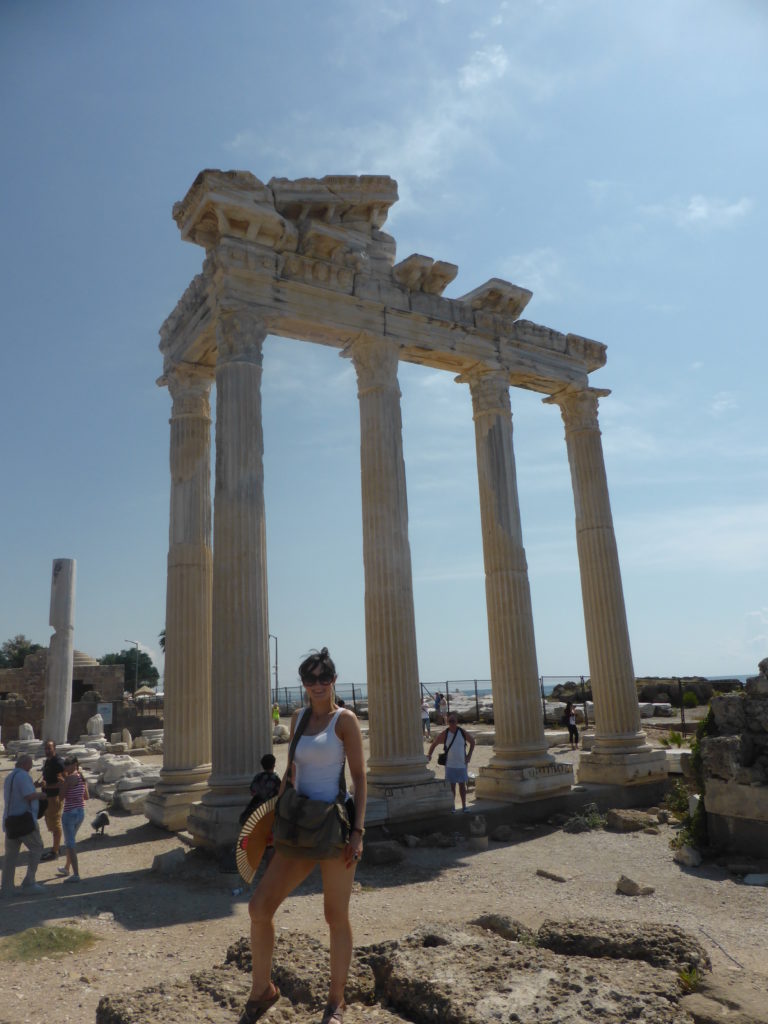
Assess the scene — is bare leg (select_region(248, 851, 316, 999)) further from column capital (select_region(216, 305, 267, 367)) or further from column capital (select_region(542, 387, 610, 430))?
column capital (select_region(542, 387, 610, 430))

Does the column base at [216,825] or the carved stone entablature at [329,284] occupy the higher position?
the carved stone entablature at [329,284]

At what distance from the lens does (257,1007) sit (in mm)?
4008

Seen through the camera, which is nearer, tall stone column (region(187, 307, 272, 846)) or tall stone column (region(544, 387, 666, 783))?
tall stone column (region(187, 307, 272, 846))

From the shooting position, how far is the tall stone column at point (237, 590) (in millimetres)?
9984

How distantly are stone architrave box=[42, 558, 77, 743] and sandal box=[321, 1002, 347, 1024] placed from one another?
88.2 feet

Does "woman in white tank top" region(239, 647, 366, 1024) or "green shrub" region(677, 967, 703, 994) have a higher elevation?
"woman in white tank top" region(239, 647, 366, 1024)

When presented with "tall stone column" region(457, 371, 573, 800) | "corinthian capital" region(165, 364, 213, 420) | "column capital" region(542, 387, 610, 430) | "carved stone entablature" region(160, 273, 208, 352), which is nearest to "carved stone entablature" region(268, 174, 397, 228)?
"carved stone entablature" region(160, 273, 208, 352)

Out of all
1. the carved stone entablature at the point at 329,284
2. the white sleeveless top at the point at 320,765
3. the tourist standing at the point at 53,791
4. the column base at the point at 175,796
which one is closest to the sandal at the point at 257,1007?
the white sleeveless top at the point at 320,765

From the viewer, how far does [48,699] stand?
2775 centimetres

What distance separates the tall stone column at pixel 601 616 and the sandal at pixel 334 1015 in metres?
11.0

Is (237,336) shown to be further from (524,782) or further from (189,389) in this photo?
(524,782)

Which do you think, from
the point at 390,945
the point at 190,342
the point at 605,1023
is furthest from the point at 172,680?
the point at 605,1023

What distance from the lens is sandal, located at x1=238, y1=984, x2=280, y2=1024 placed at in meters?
3.95

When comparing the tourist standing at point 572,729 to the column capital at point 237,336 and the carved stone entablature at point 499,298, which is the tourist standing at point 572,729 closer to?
the carved stone entablature at point 499,298
